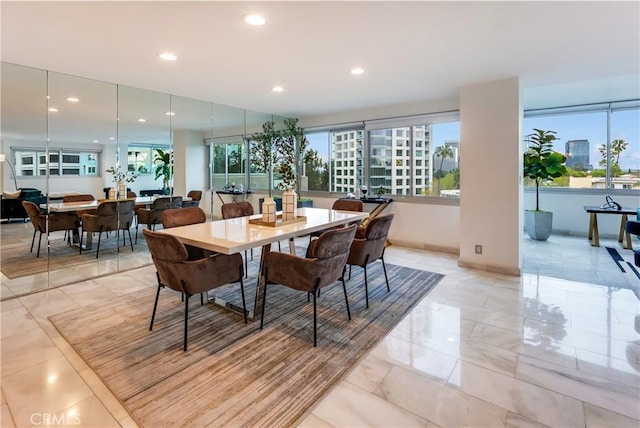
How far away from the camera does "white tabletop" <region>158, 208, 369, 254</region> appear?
2268mm

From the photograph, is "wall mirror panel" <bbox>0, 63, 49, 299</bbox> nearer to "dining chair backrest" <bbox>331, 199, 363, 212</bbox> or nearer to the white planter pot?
"dining chair backrest" <bbox>331, 199, 363, 212</bbox>

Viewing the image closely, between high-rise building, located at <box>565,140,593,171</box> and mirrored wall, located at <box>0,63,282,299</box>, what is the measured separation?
21.5 feet

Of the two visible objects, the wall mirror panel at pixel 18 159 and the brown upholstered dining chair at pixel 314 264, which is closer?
the brown upholstered dining chair at pixel 314 264

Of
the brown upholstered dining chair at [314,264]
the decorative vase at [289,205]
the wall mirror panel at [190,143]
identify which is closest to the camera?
the brown upholstered dining chair at [314,264]

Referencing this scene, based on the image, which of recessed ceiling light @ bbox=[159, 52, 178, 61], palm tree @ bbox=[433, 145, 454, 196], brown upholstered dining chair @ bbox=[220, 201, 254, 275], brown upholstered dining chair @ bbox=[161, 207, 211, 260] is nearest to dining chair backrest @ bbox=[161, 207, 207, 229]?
brown upholstered dining chair @ bbox=[161, 207, 211, 260]

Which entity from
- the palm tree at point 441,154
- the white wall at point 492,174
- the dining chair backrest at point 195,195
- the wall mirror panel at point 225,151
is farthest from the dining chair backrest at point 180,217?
the palm tree at point 441,154

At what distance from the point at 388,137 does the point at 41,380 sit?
5.30 m

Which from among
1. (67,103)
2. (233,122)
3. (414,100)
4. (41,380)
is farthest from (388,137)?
(41,380)

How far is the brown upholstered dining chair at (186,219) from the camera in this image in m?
3.17

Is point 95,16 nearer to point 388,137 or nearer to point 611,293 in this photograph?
point 388,137

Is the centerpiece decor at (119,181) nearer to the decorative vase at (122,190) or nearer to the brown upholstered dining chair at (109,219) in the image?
the decorative vase at (122,190)

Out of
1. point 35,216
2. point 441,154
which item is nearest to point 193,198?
point 35,216

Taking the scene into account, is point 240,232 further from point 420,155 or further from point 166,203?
point 420,155

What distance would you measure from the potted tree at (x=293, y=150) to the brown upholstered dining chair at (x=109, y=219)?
9.01 feet
